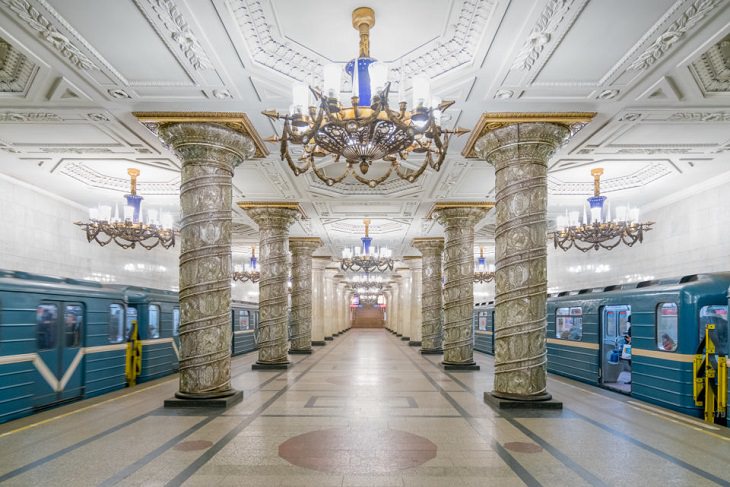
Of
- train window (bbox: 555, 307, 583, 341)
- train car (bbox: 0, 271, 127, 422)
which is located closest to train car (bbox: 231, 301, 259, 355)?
train car (bbox: 0, 271, 127, 422)

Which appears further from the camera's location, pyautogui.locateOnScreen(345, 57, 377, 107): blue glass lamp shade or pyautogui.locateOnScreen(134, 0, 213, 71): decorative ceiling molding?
pyautogui.locateOnScreen(345, 57, 377, 107): blue glass lamp shade

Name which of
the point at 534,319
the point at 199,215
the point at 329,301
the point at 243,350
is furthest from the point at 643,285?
the point at 329,301

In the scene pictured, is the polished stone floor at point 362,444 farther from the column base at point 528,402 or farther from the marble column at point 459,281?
the marble column at point 459,281

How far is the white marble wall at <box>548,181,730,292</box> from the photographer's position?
10.5 meters

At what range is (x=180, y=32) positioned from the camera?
17.4 ft

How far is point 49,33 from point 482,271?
21.2 metres

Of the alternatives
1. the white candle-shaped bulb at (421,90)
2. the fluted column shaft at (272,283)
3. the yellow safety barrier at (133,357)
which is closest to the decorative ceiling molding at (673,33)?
→ the white candle-shaped bulb at (421,90)

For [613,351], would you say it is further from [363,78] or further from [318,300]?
[318,300]

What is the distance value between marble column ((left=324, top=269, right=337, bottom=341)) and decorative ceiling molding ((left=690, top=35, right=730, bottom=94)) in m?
25.3

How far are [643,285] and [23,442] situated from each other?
33.0 ft

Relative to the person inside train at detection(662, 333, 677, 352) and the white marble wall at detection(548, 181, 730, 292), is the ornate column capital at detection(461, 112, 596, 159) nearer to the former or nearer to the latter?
the person inside train at detection(662, 333, 677, 352)

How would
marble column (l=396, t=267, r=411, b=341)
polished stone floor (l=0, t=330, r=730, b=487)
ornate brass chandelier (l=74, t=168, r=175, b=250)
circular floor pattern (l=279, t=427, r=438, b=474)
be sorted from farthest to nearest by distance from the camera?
marble column (l=396, t=267, r=411, b=341)
ornate brass chandelier (l=74, t=168, r=175, b=250)
circular floor pattern (l=279, t=427, r=438, b=474)
polished stone floor (l=0, t=330, r=730, b=487)

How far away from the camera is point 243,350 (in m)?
19.2

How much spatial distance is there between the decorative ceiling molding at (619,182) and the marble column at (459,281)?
201 centimetres
